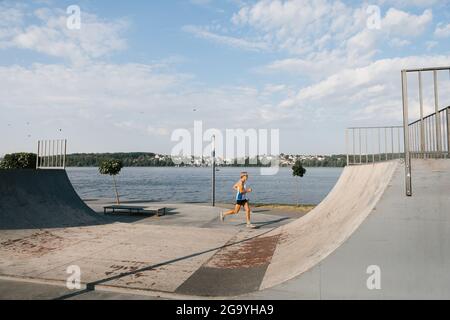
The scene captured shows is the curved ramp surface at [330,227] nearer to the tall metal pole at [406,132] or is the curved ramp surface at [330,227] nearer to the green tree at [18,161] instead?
the tall metal pole at [406,132]

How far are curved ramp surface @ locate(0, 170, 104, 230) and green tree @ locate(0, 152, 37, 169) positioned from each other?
17959 millimetres

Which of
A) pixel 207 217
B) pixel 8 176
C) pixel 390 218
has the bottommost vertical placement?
pixel 207 217

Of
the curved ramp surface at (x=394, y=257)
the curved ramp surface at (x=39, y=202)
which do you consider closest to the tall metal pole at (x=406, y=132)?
the curved ramp surface at (x=394, y=257)

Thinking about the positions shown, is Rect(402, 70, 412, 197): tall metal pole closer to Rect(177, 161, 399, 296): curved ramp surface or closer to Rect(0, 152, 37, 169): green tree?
Rect(177, 161, 399, 296): curved ramp surface

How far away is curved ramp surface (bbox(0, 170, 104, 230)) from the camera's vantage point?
1016 cm

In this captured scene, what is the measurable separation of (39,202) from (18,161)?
20017 mm

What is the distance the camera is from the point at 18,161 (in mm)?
27531

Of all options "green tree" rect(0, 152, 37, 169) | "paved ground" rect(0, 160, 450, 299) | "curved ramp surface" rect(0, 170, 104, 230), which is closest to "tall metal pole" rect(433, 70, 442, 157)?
"paved ground" rect(0, 160, 450, 299)

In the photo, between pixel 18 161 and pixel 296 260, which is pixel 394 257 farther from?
pixel 18 161
